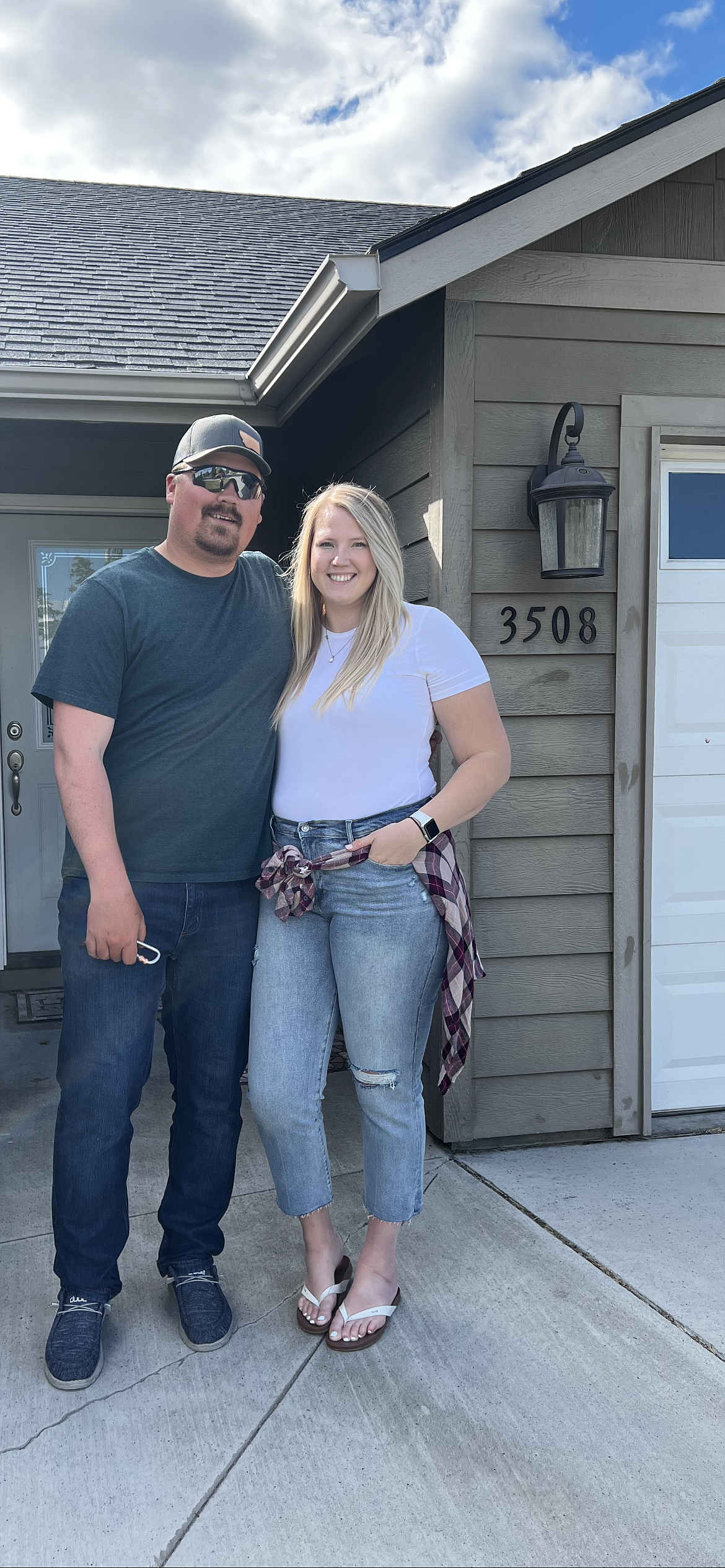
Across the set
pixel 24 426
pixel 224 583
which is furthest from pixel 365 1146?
pixel 24 426

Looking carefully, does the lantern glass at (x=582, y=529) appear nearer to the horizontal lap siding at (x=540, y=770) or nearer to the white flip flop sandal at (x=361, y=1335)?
the horizontal lap siding at (x=540, y=770)

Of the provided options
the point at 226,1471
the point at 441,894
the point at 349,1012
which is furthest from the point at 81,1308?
the point at 441,894

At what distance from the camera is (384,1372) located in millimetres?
1937

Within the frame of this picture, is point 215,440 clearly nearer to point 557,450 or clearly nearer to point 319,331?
point 319,331

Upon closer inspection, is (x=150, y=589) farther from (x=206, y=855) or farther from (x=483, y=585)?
(x=483, y=585)

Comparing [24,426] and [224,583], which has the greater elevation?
[24,426]

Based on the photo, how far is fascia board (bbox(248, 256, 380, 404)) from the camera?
2.39 metres

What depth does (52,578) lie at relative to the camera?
452cm

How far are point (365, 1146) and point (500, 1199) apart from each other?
0.77 meters

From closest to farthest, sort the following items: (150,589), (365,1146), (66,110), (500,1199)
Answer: (150,589) → (365,1146) → (500,1199) → (66,110)

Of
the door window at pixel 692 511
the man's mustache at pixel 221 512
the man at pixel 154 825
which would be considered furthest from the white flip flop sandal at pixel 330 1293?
the door window at pixel 692 511

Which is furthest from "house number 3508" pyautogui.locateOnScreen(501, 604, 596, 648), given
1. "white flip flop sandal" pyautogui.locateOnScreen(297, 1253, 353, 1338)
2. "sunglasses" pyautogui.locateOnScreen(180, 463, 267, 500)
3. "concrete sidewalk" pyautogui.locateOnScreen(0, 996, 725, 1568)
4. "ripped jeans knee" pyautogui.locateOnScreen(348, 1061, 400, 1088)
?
"white flip flop sandal" pyautogui.locateOnScreen(297, 1253, 353, 1338)

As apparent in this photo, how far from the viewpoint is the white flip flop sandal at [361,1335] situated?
6.54 feet

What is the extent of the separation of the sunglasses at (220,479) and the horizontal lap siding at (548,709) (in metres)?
1.00
